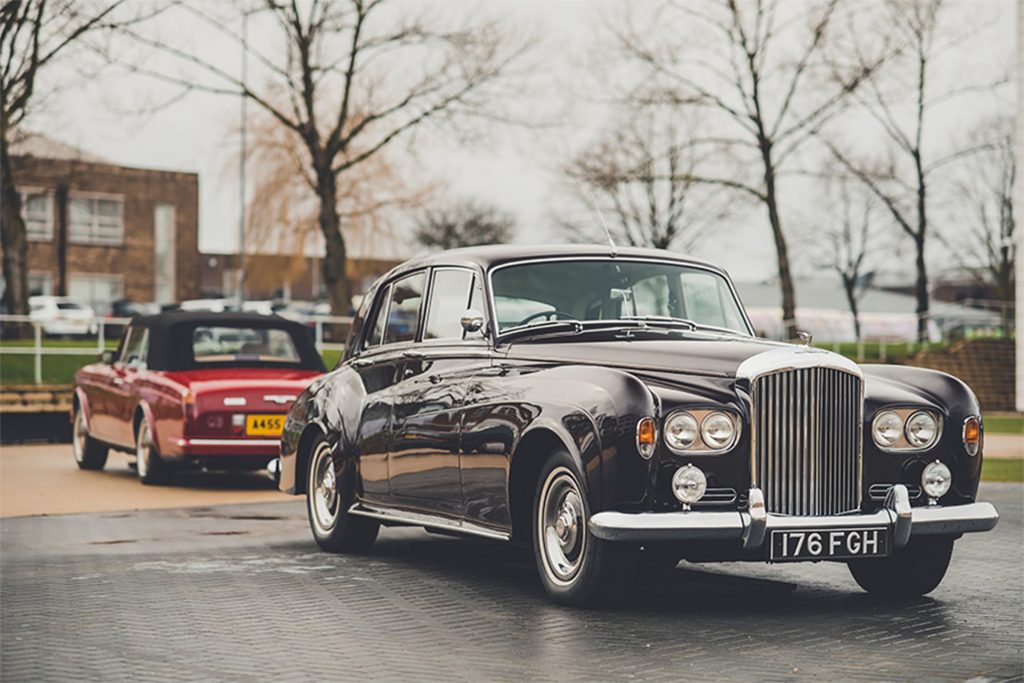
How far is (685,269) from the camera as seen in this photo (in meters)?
8.97

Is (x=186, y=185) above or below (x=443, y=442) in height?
above

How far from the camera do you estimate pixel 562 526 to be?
7.47 metres

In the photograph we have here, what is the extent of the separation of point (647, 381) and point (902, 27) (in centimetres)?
3710

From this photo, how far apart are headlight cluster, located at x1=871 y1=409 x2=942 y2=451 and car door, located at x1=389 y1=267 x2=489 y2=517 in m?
2.13

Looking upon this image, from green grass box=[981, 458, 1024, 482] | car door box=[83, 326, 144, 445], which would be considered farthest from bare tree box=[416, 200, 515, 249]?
car door box=[83, 326, 144, 445]

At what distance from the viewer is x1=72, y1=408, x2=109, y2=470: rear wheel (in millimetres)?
17188

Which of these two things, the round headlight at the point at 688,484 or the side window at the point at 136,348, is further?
the side window at the point at 136,348

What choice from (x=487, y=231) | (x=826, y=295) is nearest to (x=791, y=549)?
(x=487, y=231)

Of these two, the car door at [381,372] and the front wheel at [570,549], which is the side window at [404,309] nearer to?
the car door at [381,372]

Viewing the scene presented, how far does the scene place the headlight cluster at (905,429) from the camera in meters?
7.54

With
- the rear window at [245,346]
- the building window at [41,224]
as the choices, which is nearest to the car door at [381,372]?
the rear window at [245,346]

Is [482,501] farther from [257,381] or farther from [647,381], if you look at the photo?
[257,381]

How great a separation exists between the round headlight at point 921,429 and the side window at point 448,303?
101 inches

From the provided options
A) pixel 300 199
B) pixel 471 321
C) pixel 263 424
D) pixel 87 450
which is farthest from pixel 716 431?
pixel 300 199
